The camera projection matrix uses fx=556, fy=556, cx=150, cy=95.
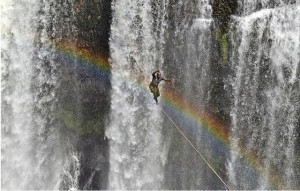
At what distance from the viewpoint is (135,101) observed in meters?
12.9

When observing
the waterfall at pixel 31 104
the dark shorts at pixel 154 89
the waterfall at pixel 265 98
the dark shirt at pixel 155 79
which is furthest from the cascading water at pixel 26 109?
the waterfall at pixel 265 98

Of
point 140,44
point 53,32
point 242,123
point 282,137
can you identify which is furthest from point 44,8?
point 282,137

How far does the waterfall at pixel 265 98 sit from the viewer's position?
11.9 meters

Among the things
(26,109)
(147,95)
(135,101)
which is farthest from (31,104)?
(147,95)

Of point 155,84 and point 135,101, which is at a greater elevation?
point 155,84

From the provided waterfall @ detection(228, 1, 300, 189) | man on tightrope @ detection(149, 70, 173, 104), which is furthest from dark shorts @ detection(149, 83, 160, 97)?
waterfall @ detection(228, 1, 300, 189)

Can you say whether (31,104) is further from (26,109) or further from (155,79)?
(155,79)

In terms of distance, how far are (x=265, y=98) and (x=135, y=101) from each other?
9.69 feet

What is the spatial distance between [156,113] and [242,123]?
1974 millimetres

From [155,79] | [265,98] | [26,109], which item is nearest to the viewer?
[155,79]

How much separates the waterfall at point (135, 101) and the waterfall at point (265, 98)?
5.71 ft

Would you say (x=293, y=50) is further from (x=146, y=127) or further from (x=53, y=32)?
(x=53, y=32)

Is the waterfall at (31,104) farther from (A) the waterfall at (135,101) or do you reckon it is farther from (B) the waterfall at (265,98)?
(B) the waterfall at (265,98)

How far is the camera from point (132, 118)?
512 inches
